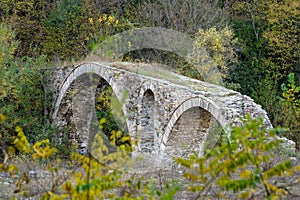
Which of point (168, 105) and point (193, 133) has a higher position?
point (168, 105)

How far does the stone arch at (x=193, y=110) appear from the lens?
8.75 m

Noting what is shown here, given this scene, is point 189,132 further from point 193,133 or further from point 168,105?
point 168,105

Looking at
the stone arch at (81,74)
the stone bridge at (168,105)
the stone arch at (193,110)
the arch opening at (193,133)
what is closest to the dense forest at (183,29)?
the stone arch at (81,74)

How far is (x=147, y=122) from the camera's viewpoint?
12.1 m

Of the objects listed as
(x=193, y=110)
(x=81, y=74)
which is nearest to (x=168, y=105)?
(x=193, y=110)

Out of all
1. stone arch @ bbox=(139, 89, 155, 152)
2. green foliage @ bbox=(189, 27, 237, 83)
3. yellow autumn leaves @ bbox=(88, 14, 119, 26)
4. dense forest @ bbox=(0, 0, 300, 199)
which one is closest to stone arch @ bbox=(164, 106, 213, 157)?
stone arch @ bbox=(139, 89, 155, 152)

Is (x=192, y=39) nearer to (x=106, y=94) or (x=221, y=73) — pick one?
(x=221, y=73)

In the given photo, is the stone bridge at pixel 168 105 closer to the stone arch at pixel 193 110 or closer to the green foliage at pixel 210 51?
the stone arch at pixel 193 110

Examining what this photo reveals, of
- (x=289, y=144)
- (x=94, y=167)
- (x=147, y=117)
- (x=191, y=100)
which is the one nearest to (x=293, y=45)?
(x=147, y=117)

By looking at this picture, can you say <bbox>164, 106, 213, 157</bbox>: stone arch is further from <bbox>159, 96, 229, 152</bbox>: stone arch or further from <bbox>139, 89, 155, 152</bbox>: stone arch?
<bbox>139, 89, 155, 152</bbox>: stone arch

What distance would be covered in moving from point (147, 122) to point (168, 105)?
1495 millimetres

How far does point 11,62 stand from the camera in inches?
618

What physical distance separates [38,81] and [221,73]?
6.90m

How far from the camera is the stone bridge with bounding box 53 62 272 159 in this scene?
8930mm
